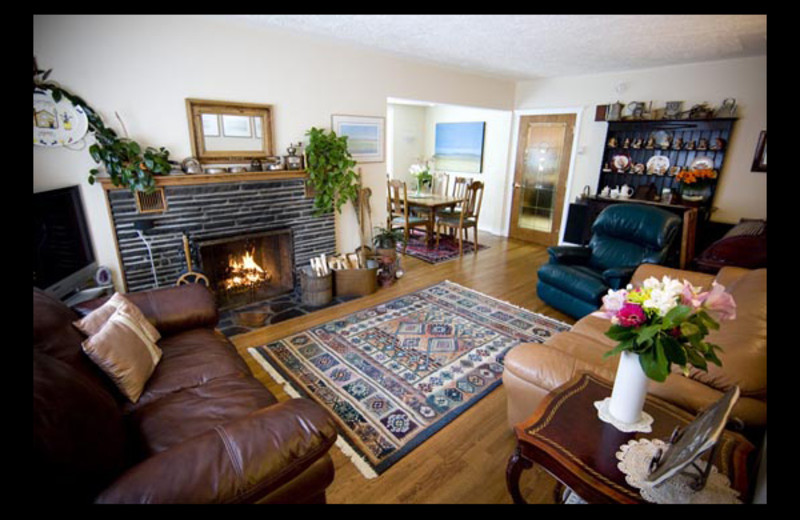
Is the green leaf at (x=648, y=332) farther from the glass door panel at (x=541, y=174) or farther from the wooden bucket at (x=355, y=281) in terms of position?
the glass door panel at (x=541, y=174)

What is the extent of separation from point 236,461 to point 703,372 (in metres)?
1.84

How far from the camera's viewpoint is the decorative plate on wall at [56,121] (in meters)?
2.32

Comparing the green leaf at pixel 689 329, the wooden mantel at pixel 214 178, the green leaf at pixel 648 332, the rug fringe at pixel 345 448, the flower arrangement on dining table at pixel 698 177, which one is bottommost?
the rug fringe at pixel 345 448

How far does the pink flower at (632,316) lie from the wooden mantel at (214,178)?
314cm

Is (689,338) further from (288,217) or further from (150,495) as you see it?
(288,217)

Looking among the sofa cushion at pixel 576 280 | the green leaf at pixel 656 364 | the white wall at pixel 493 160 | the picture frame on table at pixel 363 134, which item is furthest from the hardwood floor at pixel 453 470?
the white wall at pixel 493 160

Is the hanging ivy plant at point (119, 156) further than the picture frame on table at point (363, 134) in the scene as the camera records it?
No

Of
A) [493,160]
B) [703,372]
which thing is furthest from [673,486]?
[493,160]

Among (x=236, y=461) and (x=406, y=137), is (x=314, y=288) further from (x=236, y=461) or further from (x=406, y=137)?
(x=406, y=137)

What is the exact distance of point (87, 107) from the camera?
2.48m

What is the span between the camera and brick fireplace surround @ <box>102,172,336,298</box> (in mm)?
2799

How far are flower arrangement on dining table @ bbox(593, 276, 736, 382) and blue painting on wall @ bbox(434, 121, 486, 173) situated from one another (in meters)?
5.76
